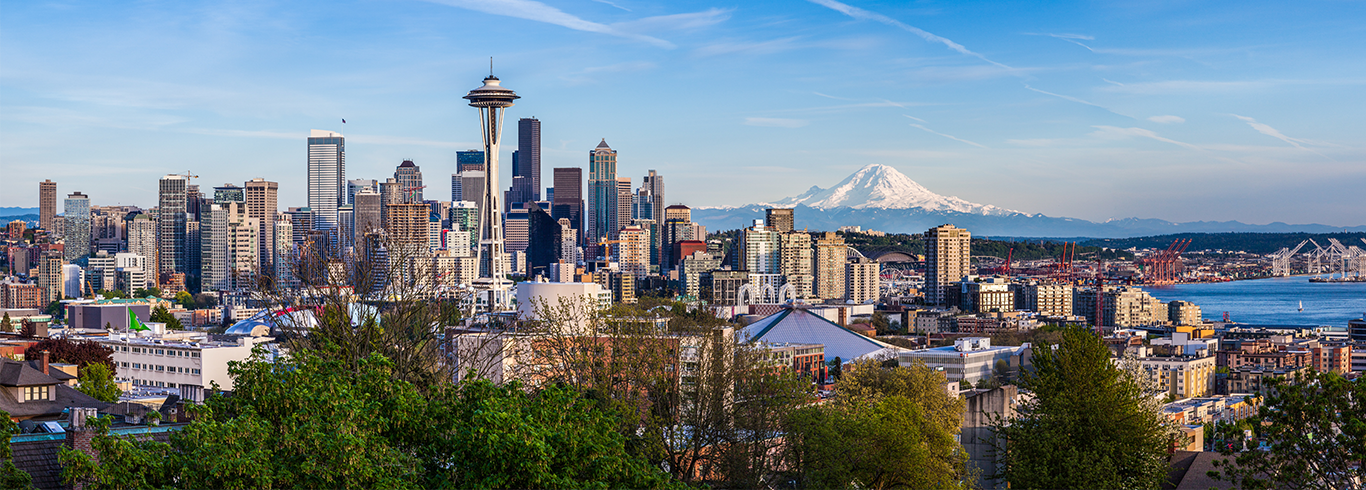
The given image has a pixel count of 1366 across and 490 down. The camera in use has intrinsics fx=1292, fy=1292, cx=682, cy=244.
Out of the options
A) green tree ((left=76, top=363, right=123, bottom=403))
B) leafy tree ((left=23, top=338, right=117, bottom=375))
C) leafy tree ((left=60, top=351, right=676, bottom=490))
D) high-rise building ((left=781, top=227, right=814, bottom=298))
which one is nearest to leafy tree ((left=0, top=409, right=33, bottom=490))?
leafy tree ((left=60, top=351, right=676, bottom=490))

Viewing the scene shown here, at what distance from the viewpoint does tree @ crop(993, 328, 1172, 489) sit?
14.3 meters

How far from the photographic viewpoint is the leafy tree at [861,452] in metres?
14.2

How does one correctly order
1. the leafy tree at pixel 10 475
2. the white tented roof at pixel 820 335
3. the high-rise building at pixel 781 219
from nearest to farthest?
1. the leafy tree at pixel 10 475
2. the white tented roof at pixel 820 335
3. the high-rise building at pixel 781 219

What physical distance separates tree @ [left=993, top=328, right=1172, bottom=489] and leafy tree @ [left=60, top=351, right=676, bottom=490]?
6871 mm

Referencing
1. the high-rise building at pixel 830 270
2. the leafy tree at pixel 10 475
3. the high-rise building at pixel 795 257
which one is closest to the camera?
the leafy tree at pixel 10 475

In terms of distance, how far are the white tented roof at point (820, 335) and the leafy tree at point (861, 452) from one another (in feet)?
121

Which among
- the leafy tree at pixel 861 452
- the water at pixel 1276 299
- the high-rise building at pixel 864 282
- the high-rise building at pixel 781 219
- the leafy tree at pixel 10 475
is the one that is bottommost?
the water at pixel 1276 299

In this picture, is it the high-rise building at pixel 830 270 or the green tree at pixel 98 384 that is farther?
the high-rise building at pixel 830 270

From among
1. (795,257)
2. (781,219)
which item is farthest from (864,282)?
(781,219)

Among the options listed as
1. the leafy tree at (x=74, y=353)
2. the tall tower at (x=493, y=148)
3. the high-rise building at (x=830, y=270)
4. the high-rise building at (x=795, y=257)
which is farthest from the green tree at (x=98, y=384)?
the high-rise building at (x=795, y=257)

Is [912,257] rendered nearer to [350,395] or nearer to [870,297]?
[870,297]

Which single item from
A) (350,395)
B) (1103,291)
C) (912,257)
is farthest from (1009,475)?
(912,257)

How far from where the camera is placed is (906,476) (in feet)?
51.6

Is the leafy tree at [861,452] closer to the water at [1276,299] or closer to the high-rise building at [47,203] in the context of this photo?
the water at [1276,299]
